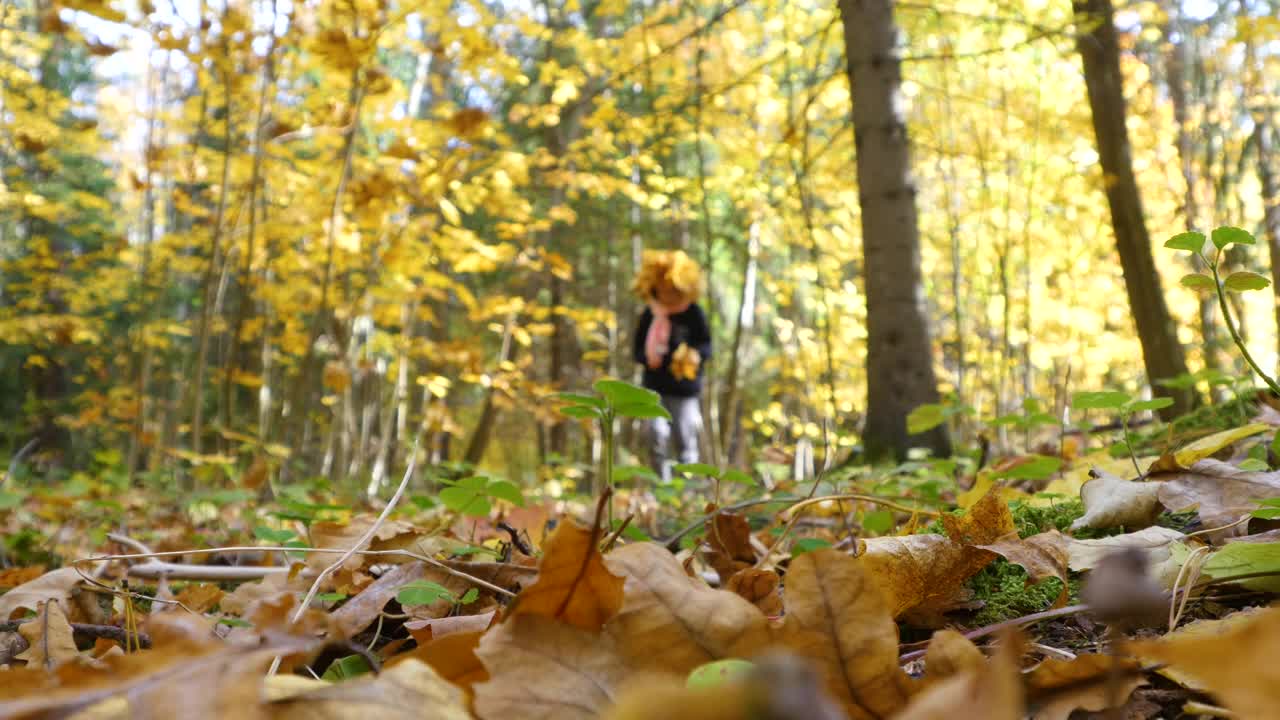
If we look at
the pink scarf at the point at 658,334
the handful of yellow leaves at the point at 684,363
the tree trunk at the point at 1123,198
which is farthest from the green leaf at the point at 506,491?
the pink scarf at the point at 658,334

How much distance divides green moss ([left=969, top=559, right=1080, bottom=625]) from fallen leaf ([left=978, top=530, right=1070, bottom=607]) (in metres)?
0.02

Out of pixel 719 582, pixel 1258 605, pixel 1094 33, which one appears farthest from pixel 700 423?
pixel 1258 605

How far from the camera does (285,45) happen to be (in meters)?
4.63

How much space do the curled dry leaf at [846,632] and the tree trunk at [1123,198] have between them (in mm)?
3654

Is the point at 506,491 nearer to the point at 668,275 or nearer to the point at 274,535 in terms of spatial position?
the point at 274,535

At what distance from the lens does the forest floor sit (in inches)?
13.0

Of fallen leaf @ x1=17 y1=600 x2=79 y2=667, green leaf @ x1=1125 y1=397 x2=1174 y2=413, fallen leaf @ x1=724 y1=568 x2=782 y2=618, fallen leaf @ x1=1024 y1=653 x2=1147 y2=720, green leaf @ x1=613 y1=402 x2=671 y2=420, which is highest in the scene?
green leaf @ x1=613 y1=402 x2=671 y2=420

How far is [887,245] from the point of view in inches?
161

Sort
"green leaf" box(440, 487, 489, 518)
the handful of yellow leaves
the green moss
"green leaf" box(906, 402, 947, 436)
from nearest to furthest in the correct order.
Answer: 1. the green moss
2. "green leaf" box(440, 487, 489, 518)
3. "green leaf" box(906, 402, 947, 436)
4. the handful of yellow leaves

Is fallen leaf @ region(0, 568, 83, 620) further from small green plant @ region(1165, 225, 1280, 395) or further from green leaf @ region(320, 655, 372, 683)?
small green plant @ region(1165, 225, 1280, 395)

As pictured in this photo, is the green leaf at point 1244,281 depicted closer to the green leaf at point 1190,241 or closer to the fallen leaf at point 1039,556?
the green leaf at point 1190,241

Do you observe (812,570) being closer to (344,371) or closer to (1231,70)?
(344,371)

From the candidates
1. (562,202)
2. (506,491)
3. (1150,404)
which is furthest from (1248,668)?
(562,202)

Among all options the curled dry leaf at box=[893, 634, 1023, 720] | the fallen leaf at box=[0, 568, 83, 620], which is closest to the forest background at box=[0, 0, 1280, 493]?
the curled dry leaf at box=[893, 634, 1023, 720]
